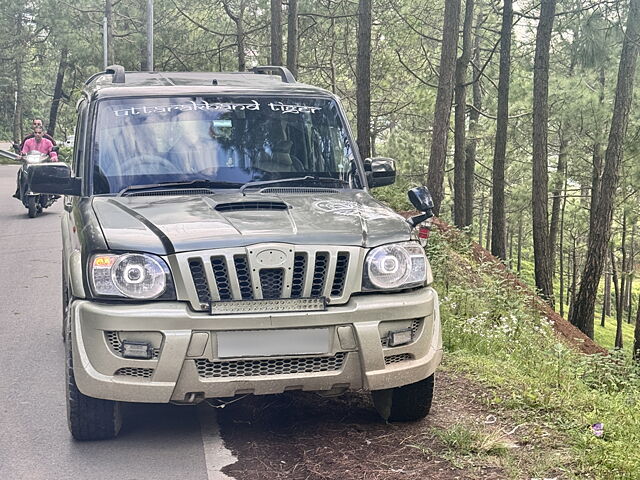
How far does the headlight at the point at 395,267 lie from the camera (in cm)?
510

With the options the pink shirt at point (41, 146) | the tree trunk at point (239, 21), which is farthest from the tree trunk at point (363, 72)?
the tree trunk at point (239, 21)

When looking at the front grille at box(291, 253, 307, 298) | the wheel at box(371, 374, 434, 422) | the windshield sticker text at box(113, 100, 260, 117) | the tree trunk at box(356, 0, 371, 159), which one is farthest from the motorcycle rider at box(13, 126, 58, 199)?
the front grille at box(291, 253, 307, 298)

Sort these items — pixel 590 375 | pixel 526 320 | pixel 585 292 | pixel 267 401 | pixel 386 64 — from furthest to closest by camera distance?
pixel 386 64 → pixel 585 292 → pixel 526 320 → pixel 590 375 → pixel 267 401

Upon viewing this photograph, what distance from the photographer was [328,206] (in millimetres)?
5711

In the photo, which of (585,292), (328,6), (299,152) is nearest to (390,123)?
(328,6)

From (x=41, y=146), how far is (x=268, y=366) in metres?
15.1

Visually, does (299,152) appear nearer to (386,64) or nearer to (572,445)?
(572,445)

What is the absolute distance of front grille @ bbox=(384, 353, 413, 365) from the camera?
202 inches

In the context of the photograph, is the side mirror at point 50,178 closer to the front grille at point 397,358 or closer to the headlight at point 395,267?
the headlight at point 395,267

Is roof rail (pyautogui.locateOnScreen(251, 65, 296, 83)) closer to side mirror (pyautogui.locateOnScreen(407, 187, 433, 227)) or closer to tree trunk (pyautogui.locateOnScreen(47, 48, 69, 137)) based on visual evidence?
side mirror (pyautogui.locateOnScreen(407, 187, 433, 227))

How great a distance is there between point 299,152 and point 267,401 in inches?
71.4

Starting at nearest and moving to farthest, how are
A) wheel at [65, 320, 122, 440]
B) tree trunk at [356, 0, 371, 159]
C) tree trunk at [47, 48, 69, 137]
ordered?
wheel at [65, 320, 122, 440] → tree trunk at [356, 0, 371, 159] → tree trunk at [47, 48, 69, 137]

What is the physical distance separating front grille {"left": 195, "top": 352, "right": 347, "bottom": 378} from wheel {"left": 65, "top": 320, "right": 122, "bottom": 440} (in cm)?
74

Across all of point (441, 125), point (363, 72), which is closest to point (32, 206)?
point (363, 72)
